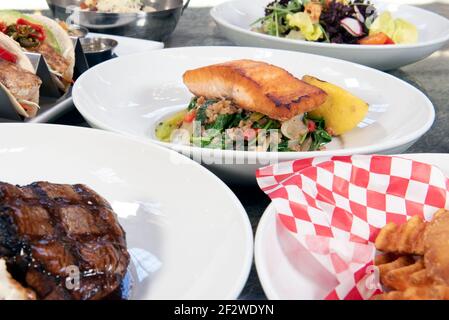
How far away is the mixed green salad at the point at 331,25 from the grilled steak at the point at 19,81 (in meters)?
1.73

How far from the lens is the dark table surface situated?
1.73 meters

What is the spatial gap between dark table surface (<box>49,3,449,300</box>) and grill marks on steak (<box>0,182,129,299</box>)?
1.22ft

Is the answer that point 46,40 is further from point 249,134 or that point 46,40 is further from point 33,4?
point 33,4

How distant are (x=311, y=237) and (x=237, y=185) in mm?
452

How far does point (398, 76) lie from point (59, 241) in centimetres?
252

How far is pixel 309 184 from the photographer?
58.1 inches

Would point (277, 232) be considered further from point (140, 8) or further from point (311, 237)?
point (140, 8)

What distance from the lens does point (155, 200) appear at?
154 centimetres

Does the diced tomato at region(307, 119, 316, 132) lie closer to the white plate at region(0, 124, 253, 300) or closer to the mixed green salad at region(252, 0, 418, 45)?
the white plate at region(0, 124, 253, 300)

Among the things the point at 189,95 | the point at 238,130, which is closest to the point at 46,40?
the point at 189,95

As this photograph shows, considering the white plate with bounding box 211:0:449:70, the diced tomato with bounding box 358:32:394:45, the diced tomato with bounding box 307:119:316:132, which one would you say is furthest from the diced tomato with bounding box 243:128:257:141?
the diced tomato with bounding box 358:32:394:45

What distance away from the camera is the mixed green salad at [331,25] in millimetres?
3348

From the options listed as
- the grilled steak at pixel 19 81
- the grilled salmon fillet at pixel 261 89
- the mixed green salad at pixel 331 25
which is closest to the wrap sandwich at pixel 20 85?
the grilled steak at pixel 19 81

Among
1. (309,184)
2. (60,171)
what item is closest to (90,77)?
(60,171)
